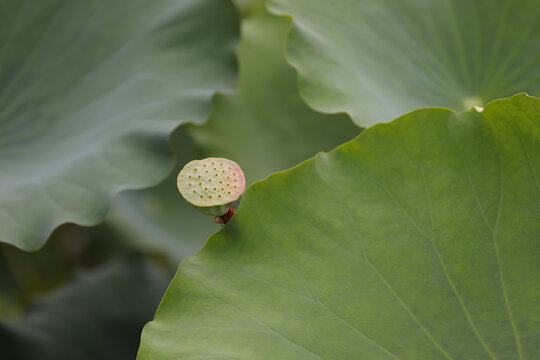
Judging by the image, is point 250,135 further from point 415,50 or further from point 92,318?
point 92,318

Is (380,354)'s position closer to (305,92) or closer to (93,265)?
(305,92)

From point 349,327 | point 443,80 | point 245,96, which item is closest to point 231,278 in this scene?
point 349,327

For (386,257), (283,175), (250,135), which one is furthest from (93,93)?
(386,257)

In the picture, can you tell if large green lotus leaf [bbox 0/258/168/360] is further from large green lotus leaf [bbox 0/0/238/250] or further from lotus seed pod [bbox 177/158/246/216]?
lotus seed pod [bbox 177/158/246/216]

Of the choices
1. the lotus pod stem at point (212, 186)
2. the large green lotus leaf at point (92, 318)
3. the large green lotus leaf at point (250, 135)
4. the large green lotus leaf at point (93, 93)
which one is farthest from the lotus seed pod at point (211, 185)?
the large green lotus leaf at point (92, 318)

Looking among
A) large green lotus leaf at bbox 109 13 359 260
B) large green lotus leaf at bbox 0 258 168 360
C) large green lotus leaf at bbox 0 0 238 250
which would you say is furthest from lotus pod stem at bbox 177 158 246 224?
large green lotus leaf at bbox 0 258 168 360

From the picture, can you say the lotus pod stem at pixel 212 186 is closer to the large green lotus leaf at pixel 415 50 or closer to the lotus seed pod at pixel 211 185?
the lotus seed pod at pixel 211 185
